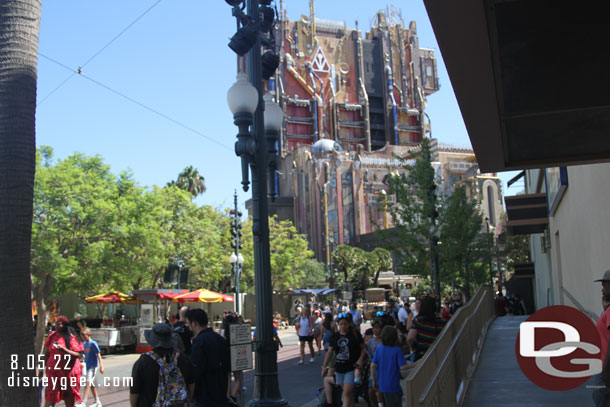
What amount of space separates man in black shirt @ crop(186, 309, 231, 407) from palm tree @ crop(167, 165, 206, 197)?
59400 mm

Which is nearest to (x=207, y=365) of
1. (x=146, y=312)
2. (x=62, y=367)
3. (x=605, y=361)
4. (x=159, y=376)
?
(x=159, y=376)

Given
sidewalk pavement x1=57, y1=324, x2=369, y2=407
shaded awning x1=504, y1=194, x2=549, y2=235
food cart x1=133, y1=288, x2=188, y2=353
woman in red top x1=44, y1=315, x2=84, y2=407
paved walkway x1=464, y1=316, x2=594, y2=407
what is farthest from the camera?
shaded awning x1=504, y1=194, x2=549, y2=235

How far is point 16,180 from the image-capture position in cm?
580

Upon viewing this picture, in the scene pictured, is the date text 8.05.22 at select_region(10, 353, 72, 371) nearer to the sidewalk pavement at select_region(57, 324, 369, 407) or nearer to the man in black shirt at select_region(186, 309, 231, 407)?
the man in black shirt at select_region(186, 309, 231, 407)

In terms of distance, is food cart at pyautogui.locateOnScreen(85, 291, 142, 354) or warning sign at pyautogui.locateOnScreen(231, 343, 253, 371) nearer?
warning sign at pyautogui.locateOnScreen(231, 343, 253, 371)

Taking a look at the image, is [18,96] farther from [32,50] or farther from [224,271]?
[224,271]

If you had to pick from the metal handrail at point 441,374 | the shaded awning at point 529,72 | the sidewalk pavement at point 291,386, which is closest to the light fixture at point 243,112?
the shaded awning at point 529,72

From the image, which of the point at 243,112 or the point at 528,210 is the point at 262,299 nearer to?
the point at 243,112

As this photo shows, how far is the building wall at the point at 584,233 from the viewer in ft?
37.4

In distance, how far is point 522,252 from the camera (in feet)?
195

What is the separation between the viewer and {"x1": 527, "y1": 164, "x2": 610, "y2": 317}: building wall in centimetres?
1141

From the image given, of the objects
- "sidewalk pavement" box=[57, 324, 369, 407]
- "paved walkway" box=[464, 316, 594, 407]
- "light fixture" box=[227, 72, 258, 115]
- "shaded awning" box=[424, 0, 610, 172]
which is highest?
"light fixture" box=[227, 72, 258, 115]
